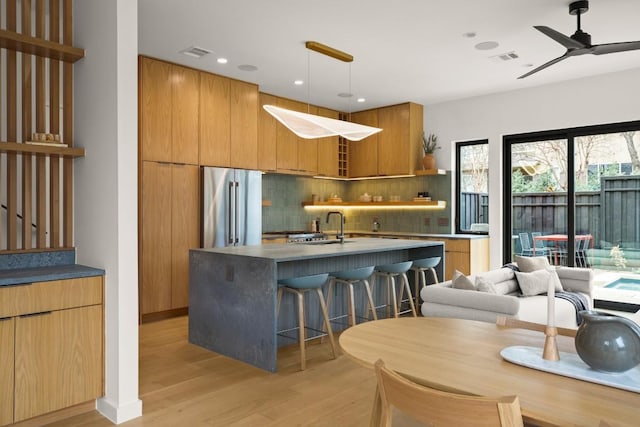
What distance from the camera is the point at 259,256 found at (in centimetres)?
368

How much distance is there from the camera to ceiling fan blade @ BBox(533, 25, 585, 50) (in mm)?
3561

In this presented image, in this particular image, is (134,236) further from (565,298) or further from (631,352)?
(565,298)

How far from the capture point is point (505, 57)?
16.9ft

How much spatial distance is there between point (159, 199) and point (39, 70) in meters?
2.32

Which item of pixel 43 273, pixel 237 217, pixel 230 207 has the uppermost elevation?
pixel 230 207

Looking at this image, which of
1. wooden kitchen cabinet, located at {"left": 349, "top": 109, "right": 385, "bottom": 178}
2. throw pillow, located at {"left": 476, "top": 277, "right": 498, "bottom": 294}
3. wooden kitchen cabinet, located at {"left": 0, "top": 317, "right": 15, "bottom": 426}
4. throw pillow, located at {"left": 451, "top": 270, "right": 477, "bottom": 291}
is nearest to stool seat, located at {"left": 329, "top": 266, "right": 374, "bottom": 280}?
throw pillow, located at {"left": 451, "top": 270, "right": 477, "bottom": 291}

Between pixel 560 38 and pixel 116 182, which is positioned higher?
pixel 560 38

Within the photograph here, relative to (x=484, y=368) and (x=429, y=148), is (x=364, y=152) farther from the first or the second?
(x=484, y=368)

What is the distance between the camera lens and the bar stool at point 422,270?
203 inches

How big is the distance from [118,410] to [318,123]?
2.84 meters

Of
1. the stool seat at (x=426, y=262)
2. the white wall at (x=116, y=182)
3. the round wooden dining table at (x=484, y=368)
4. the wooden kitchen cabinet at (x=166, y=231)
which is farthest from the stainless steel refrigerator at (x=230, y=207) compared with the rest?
the round wooden dining table at (x=484, y=368)

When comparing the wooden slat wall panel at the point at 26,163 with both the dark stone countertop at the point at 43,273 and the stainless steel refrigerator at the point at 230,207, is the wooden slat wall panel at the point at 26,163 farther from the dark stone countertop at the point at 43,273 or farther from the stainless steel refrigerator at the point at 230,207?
the stainless steel refrigerator at the point at 230,207

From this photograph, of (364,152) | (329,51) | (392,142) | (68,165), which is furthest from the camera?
(364,152)

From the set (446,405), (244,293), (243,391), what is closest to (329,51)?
(244,293)
